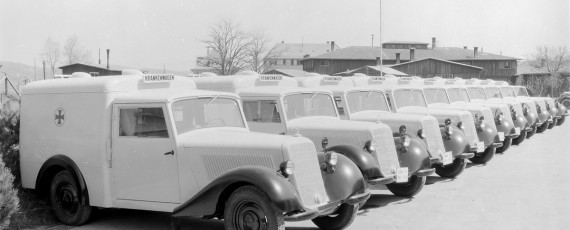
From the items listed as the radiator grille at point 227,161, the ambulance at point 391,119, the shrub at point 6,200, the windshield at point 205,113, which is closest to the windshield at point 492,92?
the ambulance at point 391,119

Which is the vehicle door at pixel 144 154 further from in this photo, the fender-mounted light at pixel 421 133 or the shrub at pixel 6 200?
the fender-mounted light at pixel 421 133

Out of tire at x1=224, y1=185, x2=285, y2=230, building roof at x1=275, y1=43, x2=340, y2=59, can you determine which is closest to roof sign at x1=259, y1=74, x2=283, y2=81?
tire at x1=224, y1=185, x2=285, y2=230

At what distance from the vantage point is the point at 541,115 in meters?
21.4

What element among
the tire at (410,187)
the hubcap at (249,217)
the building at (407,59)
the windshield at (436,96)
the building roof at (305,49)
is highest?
the building roof at (305,49)

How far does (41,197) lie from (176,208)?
229 cm

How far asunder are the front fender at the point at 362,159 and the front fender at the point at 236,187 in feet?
6.93

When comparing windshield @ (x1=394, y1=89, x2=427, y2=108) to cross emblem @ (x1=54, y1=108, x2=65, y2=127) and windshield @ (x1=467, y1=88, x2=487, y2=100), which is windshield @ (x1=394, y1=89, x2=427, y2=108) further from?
cross emblem @ (x1=54, y1=108, x2=65, y2=127)

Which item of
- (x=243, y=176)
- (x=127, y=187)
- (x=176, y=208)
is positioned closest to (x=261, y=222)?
(x=243, y=176)

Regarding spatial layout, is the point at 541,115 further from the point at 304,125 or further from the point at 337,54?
the point at 337,54

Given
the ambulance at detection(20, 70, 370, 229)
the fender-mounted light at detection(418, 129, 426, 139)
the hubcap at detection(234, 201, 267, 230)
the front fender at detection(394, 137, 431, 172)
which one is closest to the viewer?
the hubcap at detection(234, 201, 267, 230)

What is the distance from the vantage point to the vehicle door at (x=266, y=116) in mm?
9000

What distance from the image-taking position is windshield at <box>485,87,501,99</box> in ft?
65.4

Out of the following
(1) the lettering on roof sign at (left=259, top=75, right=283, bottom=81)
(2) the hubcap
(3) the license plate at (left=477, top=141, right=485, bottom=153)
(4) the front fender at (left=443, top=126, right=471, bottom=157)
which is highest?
(1) the lettering on roof sign at (left=259, top=75, right=283, bottom=81)

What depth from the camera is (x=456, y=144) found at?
11195 mm
